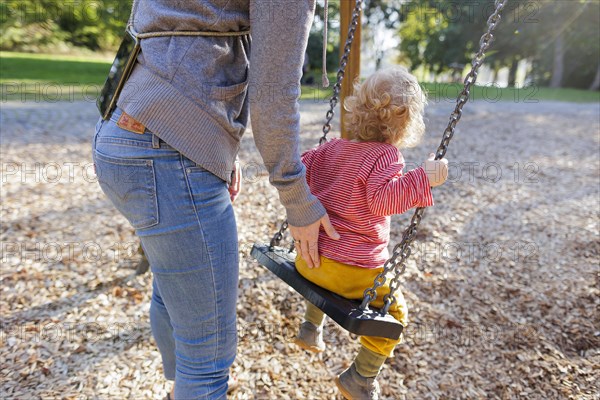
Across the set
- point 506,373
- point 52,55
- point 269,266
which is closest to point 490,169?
point 506,373

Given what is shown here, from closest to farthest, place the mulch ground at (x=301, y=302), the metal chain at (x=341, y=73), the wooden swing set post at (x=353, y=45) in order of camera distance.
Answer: the metal chain at (x=341, y=73) → the mulch ground at (x=301, y=302) → the wooden swing set post at (x=353, y=45)

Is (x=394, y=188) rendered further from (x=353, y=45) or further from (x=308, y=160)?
(x=353, y=45)

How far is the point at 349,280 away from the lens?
5.45 feet

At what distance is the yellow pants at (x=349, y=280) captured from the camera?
164 centimetres

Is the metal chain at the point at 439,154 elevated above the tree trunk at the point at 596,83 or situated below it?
below

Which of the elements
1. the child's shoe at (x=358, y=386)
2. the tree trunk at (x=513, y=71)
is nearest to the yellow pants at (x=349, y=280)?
the child's shoe at (x=358, y=386)

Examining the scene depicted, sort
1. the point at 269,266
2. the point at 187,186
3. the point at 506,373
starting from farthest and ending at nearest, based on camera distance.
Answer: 1. the point at 506,373
2. the point at 269,266
3. the point at 187,186

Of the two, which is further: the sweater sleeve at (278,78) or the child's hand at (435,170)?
the child's hand at (435,170)

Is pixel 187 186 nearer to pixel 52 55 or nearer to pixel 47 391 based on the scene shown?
pixel 47 391

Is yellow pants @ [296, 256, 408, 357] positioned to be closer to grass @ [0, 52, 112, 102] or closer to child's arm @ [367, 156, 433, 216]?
child's arm @ [367, 156, 433, 216]

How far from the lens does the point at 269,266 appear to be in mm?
1802

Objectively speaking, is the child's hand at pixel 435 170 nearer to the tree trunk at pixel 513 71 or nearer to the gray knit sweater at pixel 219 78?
the gray knit sweater at pixel 219 78

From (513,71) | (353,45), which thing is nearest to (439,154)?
(353,45)

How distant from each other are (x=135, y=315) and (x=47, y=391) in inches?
24.8
